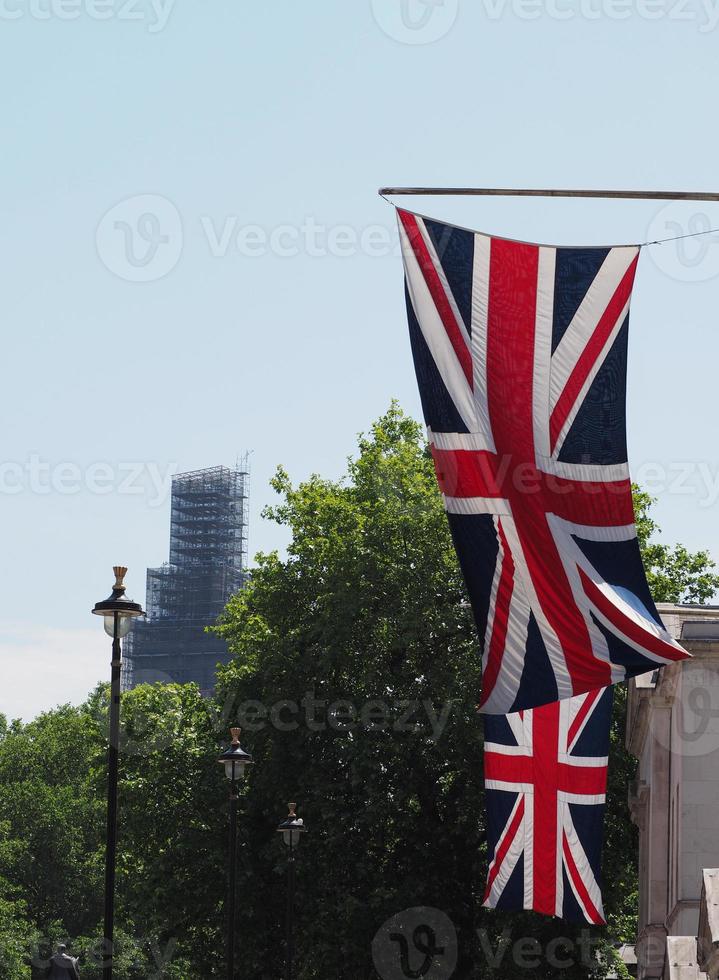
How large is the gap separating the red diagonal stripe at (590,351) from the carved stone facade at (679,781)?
50.2 ft

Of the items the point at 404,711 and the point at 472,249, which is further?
the point at 404,711

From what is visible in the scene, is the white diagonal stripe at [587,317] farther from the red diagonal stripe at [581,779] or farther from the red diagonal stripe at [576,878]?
the red diagonal stripe at [576,878]

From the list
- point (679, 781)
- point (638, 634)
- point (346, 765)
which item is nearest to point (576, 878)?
point (638, 634)

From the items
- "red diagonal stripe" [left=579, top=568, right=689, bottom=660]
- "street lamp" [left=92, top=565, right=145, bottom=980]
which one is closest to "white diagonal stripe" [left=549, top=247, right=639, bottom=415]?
"red diagonal stripe" [left=579, top=568, right=689, bottom=660]

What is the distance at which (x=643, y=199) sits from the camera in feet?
38.6

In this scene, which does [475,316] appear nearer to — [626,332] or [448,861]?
[626,332]

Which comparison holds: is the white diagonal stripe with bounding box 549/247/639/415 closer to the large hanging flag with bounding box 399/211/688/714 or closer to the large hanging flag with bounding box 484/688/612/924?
the large hanging flag with bounding box 399/211/688/714

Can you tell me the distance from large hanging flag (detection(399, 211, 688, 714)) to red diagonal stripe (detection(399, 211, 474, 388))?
12 mm

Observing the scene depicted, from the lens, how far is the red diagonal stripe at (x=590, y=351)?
12633 millimetres

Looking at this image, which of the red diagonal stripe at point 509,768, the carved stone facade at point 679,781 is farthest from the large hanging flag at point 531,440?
the carved stone facade at point 679,781

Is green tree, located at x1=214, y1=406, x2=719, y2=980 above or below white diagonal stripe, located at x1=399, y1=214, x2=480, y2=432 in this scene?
below

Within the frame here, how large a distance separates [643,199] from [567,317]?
138cm

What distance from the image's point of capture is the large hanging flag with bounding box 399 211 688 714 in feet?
40.4

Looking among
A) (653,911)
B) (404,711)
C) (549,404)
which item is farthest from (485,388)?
(404,711)
